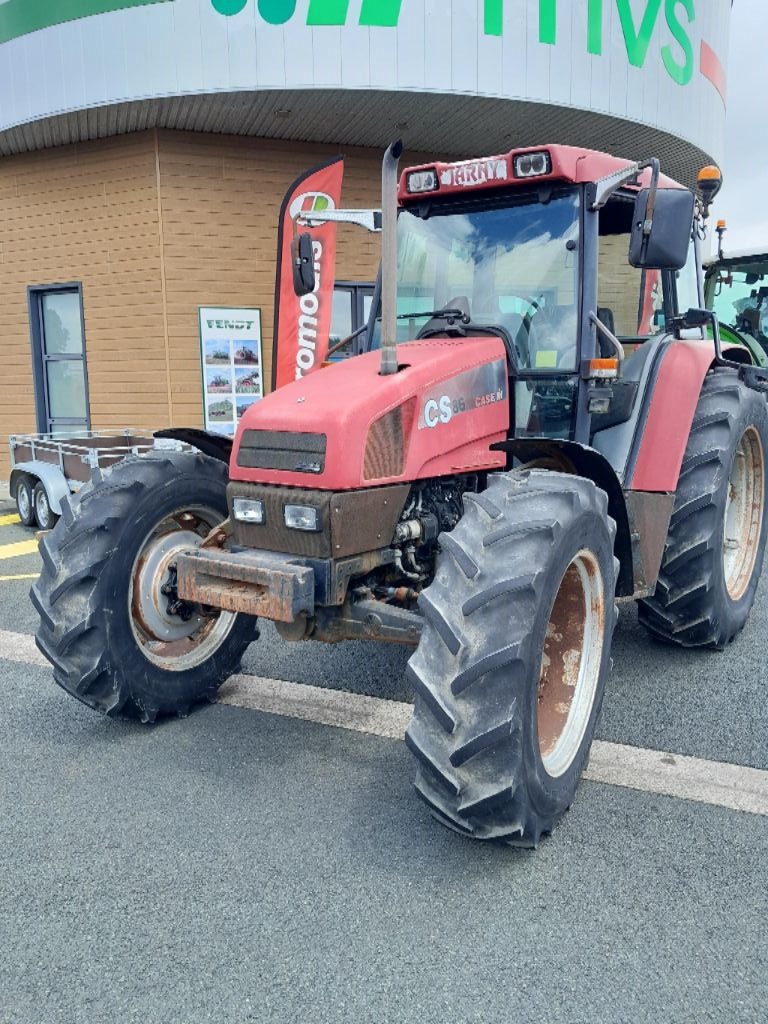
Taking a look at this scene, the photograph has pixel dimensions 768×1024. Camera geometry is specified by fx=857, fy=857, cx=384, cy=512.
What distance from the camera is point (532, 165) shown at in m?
3.66

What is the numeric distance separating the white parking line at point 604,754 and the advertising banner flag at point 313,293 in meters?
5.07

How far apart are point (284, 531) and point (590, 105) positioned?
8277mm

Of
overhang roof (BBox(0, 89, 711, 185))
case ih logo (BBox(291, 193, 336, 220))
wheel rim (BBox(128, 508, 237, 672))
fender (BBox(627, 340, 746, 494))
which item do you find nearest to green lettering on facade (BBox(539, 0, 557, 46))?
overhang roof (BBox(0, 89, 711, 185))

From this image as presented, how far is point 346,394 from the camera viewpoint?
3297 millimetres

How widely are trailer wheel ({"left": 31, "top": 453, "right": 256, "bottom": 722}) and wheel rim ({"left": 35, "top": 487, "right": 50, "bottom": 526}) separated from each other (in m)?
5.14

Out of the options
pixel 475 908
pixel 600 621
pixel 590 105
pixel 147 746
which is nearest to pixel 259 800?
pixel 147 746

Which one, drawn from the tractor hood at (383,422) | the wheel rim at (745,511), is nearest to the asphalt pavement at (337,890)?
the tractor hood at (383,422)

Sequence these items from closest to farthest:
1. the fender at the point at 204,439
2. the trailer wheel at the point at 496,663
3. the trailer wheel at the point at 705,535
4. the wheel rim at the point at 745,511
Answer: the trailer wheel at the point at 496,663 → the fender at the point at 204,439 → the trailer wheel at the point at 705,535 → the wheel rim at the point at 745,511

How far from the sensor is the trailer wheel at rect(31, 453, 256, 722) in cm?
353

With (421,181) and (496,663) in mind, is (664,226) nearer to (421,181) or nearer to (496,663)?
(421,181)

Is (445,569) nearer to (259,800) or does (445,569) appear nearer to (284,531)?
(284,531)

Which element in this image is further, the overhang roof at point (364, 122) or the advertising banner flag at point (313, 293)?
Answer: the overhang roof at point (364, 122)

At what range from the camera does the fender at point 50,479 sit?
834cm

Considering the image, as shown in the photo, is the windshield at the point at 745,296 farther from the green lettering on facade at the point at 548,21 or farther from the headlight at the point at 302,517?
the headlight at the point at 302,517
